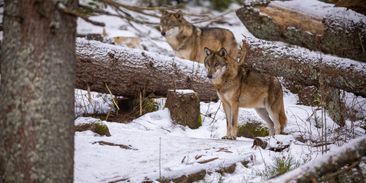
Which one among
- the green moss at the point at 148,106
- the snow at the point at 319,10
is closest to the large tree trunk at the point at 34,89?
the snow at the point at 319,10

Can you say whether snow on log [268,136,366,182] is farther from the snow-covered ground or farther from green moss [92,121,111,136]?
green moss [92,121,111,136]

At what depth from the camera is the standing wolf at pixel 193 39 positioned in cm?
1388

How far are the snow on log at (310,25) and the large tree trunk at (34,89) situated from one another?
212 cm

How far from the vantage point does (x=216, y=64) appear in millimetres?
9008

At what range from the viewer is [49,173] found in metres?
3.82

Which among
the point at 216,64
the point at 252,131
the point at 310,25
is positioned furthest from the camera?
the point at 252,131

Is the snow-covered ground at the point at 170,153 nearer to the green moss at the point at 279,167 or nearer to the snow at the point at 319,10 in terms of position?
the green moss at the point at 279,167

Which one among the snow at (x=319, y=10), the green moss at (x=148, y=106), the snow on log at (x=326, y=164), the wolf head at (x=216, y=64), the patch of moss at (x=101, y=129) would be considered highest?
the snow at (x=319, y=10)

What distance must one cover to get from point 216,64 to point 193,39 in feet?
16.7

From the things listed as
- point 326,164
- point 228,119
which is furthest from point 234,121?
point 326,164

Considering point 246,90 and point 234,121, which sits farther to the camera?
point 246,90

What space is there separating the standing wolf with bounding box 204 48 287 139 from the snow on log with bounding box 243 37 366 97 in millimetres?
363

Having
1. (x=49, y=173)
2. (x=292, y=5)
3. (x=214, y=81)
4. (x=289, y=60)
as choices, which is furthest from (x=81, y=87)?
(x=49, y=173)

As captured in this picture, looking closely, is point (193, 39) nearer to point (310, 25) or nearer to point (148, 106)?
point (148, 106)
